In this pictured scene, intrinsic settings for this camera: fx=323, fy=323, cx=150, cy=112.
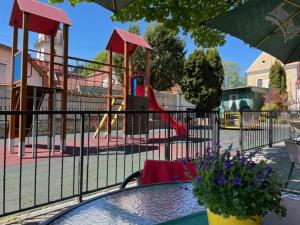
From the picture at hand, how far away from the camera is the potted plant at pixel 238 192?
3.76 ft

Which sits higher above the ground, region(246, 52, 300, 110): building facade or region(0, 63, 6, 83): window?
region(246, 52, 300, 110): building facade

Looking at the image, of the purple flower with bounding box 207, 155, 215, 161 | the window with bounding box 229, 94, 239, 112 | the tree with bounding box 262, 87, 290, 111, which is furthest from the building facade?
the purple flower with bounding box 207, 155, 215, 161

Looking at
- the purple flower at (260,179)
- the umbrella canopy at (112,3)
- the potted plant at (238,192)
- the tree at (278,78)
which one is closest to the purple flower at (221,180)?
the potted plant at (238,192)

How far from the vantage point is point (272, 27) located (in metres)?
3.99

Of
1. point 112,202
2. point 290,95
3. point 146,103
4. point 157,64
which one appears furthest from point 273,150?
point 290,95

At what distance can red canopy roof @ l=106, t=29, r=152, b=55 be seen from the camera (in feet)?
39.3

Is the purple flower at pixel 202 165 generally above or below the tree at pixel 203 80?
below

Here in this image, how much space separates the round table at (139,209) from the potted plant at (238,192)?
34 centimetres

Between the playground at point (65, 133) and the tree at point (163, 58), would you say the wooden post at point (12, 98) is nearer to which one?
the playground at point (65, 133)

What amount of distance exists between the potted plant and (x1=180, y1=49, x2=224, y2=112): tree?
20.0 metres

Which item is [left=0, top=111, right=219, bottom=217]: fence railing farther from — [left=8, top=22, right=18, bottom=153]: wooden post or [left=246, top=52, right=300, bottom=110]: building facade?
[left=246, top=52, right=300, bottom=110]: building facade

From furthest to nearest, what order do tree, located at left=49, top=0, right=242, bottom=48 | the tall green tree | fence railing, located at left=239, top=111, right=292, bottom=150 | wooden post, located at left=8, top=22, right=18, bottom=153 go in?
the tall green tree < fence railing, located at left=239, top=111, right=292, bottom=150 < wooden post, located at left=8, top=22, right=18, bottom=153 < tree, located at left=49, top=0, right=242, bottom=48

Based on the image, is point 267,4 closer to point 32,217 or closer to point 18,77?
point 32,217

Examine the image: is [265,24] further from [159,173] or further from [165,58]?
[165,58]
